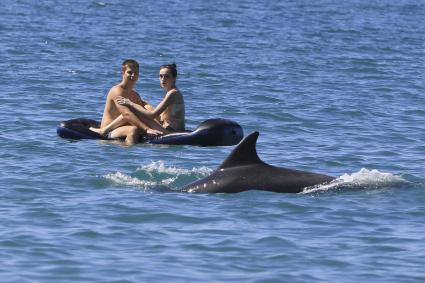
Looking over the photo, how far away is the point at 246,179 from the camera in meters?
15.3

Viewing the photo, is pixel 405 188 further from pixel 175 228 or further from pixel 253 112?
pixel 253 112

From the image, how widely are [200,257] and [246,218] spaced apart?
1.87m

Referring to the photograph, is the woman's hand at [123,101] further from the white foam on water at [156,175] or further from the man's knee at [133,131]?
the white foam on water at [156,175]

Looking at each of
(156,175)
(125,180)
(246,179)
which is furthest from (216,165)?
(246,179)

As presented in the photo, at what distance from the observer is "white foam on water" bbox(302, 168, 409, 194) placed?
15643 millimetres

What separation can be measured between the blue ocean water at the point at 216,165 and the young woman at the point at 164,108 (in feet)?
2.23

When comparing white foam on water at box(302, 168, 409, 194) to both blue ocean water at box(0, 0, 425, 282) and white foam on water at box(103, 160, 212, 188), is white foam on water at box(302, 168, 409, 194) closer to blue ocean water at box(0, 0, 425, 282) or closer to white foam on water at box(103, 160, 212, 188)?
blue ocean water at box(0, 0, 425, 282)

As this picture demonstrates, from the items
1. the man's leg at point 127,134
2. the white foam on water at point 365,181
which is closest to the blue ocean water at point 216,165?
the white foam on water at point 365,181

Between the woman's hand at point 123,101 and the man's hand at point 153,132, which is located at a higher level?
the woman's hand at point 123,101

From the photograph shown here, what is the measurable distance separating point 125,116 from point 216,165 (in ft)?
9.26

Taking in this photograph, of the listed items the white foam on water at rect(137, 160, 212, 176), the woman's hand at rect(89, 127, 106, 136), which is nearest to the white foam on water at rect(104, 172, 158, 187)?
the white foam on water at rect(137, 160, 212, 176)

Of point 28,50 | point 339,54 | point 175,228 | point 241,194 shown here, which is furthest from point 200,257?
point 339,54

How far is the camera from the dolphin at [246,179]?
1526 centimetres

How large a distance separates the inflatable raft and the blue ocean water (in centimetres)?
20
